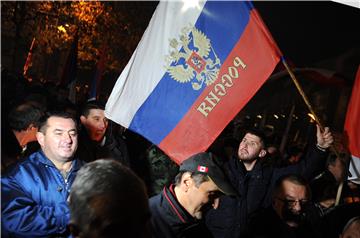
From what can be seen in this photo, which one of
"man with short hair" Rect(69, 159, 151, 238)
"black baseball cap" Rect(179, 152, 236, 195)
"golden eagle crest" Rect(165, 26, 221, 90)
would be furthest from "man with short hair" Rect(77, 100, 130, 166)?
"man with short hair" Rect(69, 159, 151, 238)

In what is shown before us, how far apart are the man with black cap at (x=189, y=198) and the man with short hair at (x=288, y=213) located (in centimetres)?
83

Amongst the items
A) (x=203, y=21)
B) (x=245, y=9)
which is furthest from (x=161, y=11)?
(x=245, y=9)

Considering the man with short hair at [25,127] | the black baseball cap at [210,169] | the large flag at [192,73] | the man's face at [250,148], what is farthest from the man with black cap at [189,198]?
the man's face at [250,148]

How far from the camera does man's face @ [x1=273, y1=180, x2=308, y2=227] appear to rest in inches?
147

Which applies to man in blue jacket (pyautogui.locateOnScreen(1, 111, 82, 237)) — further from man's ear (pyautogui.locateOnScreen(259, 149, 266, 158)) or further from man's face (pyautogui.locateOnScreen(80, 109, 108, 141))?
man's ear (pyautogui.locateOnScreen(259, 149, 266, 158))

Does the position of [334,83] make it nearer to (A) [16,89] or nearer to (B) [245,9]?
(B) [245,9]

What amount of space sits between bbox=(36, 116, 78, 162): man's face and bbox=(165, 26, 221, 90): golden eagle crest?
0.98 meters

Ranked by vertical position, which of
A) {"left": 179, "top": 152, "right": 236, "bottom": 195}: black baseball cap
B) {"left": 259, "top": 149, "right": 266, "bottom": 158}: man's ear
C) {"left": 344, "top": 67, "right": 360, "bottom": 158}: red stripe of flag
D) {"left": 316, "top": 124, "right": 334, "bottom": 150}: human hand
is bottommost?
{"left": 179, "top": 152, "right": 236, "bottom": 195}: black baseball cap

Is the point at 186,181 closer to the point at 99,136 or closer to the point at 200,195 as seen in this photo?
the point at 200,195

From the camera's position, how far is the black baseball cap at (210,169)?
2.91 metres

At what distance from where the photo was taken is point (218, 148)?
644cm

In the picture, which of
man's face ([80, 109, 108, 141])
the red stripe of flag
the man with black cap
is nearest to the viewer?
the man with black cap

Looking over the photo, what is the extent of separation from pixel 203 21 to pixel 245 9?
38cm

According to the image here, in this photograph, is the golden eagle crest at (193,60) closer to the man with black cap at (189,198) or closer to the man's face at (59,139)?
the man with black cap at (189,198)
